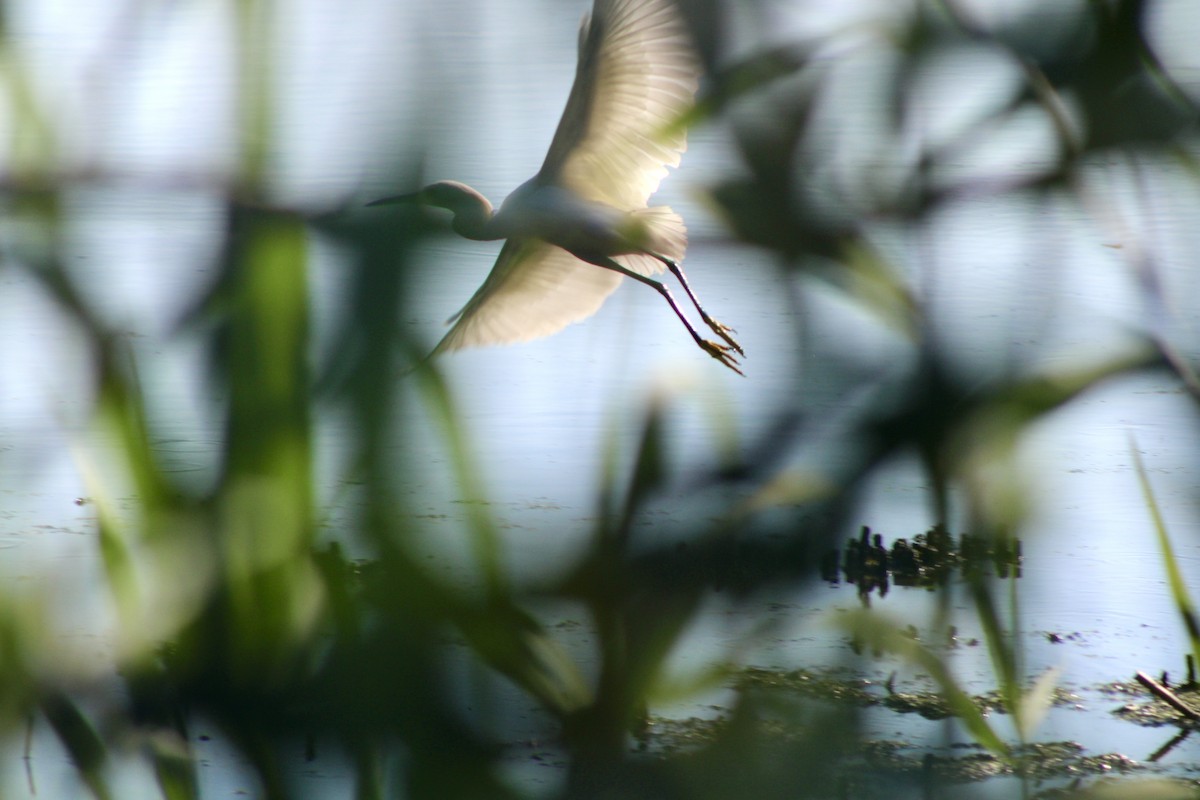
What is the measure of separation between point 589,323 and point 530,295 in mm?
145

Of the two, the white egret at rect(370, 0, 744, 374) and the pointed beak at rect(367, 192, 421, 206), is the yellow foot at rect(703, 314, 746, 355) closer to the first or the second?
the white egret at rect(370, 0, 744, 374)

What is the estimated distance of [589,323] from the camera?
3.82 feet

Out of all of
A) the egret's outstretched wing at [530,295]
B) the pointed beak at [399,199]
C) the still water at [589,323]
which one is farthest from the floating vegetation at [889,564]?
the pointed beak at [399,199]

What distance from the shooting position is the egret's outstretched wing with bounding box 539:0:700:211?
2.76 feet

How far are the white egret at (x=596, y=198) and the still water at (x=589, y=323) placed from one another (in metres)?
0.03

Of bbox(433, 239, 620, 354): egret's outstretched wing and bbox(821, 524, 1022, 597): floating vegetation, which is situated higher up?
bbox(433, 239, 620, 354): egret's outstretched wing

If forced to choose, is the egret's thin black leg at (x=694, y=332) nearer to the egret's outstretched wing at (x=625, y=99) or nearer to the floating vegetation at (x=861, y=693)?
the egret's outstretched wing at (x=625, y=99)

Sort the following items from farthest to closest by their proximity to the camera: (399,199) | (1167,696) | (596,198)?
1. (596,198)
2. (1167,696)
3. (399,199)

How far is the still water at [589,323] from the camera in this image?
650 millimetres

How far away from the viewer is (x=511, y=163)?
2.68 ft

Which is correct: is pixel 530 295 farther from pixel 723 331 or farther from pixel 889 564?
pixel 889 564

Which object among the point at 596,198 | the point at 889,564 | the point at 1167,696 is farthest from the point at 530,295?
the point at 1167,696

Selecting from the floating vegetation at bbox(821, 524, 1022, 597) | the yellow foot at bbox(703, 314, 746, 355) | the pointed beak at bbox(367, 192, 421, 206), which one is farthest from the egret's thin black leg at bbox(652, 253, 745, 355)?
the pointed beak at bbox(367, 192, 421, 206)

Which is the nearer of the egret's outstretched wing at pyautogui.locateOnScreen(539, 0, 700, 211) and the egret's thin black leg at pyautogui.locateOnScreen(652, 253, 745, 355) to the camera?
the egret's outstretched wing at pyautogui.locateOnScreen(539, 0, 700, 211)
